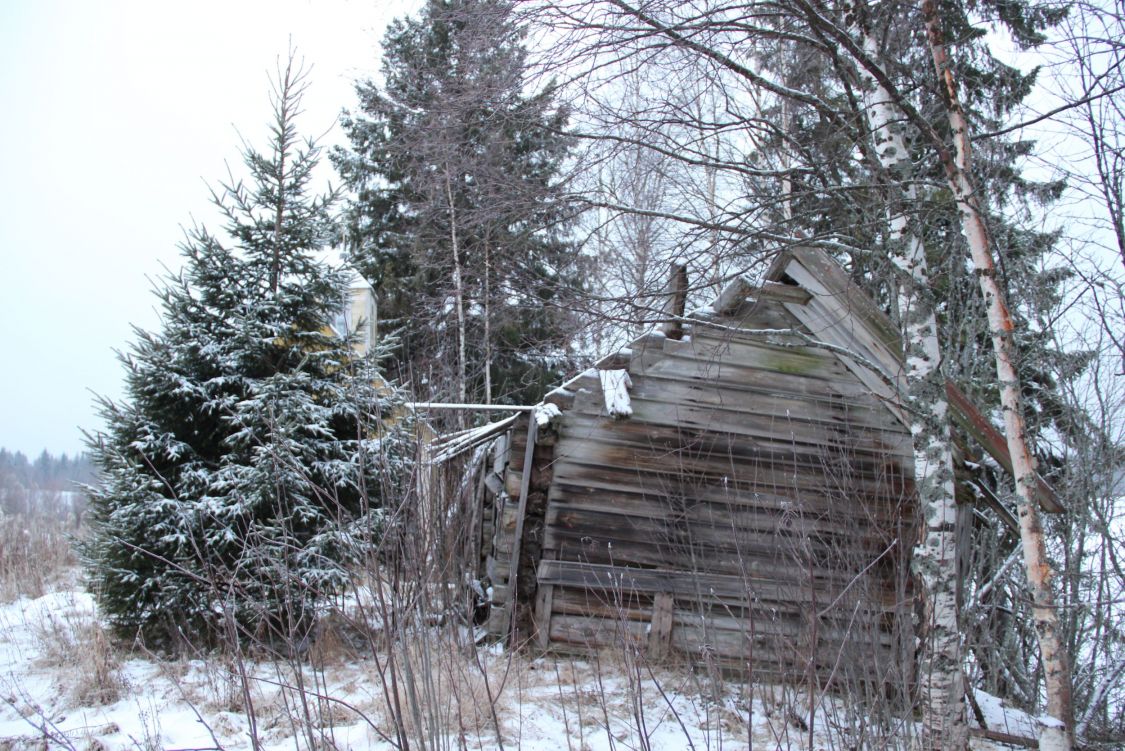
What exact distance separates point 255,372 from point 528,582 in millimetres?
3266

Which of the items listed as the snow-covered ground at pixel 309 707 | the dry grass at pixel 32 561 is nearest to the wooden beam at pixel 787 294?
the snow-covered ground at pixel 309 707

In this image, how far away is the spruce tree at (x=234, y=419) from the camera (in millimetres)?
5855

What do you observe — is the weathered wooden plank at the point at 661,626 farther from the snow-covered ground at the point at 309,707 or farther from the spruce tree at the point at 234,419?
the spruce tree at the point at 234,419

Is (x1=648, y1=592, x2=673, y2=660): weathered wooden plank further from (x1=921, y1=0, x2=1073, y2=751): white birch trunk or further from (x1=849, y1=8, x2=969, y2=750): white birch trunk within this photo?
(x1=921, y1=0, x2=1073, y2=751): white birch trunk

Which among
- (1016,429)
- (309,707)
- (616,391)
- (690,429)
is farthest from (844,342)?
(309,707)

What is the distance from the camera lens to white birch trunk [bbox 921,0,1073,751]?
11.5 feet

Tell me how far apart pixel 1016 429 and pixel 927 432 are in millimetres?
A: 466

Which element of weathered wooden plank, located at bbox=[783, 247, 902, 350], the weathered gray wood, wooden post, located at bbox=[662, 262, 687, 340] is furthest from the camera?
the weathered gray wood

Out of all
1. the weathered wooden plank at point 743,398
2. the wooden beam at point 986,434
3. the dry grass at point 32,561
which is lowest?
the dry grass at point 32,561

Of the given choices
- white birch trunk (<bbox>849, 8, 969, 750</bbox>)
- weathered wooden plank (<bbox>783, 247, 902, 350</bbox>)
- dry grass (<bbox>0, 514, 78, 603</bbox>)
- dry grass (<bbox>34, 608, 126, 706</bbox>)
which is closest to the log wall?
weathered wooden plank (<bbox>783, 247, 902, 350</bbox>)

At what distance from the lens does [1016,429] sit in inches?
148

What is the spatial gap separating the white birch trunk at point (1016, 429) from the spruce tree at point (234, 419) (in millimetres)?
4159

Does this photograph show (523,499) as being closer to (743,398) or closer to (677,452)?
(677,452)

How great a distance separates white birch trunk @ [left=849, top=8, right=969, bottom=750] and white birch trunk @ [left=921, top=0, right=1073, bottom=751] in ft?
1.00
